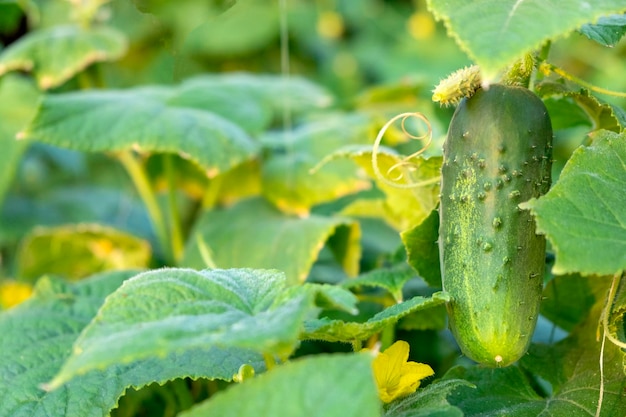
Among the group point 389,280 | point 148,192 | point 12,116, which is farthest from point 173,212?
point 389,280

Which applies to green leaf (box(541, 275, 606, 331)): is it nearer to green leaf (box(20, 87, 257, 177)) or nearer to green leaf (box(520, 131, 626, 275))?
green leaf (box(520, 131, 626, 275))

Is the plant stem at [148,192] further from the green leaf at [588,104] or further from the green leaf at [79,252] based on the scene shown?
the green leaf at [588,104]

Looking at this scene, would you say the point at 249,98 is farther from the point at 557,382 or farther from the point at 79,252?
the point at 557,382

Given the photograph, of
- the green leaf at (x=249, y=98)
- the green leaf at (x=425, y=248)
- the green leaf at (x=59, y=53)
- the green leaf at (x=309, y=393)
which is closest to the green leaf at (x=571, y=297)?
the green leaf at (x=425, y=248)

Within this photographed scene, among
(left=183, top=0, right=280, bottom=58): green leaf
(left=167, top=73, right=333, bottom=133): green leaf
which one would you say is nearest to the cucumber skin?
(left=167, top=73, right=333, bottom=133): green leaf

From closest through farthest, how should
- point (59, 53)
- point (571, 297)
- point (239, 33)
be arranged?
1. point (571, 297)
2. point (59, 53)
3. point (239, 33)

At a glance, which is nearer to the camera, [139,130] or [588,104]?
[588,104]

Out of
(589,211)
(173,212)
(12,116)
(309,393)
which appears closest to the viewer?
(309,393)
